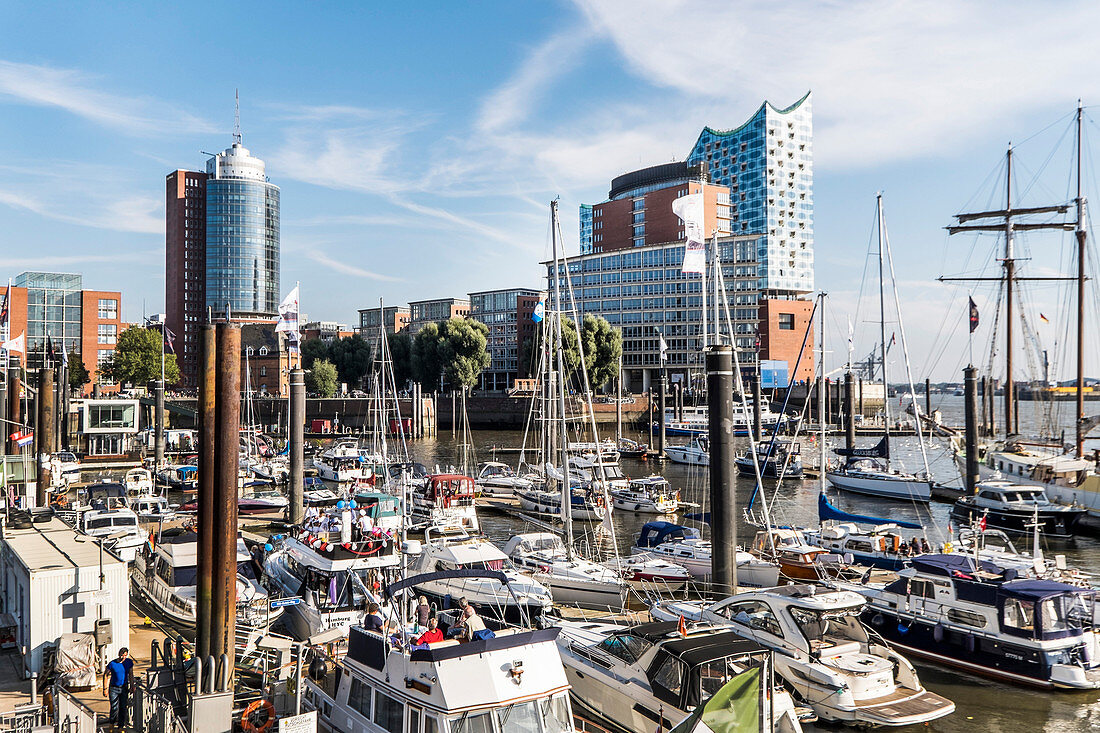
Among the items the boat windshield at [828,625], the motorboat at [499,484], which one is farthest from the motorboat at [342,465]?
the boat windshield at [828,625]

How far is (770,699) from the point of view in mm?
11594

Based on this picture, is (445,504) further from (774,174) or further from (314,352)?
(774,174)

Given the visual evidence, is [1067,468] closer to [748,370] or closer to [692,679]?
[692,679]

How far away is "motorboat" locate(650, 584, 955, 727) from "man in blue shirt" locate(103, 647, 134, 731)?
38.0ft

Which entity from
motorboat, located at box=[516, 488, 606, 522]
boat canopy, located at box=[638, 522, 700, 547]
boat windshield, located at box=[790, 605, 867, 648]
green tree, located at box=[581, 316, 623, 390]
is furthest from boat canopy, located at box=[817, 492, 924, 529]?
green tree, located at box=[581, 316, 623, 390]

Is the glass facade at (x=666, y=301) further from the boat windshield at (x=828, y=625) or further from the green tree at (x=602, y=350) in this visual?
the boat windshield at (x=828, y=625)

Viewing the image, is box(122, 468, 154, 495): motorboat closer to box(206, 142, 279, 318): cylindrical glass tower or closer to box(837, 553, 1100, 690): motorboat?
box(837, 553, 1100, 690): motorboat

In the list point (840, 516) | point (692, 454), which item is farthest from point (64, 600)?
point (692, 454)

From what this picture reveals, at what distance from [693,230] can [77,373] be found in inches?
4688

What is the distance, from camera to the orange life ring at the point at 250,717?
14.2 m

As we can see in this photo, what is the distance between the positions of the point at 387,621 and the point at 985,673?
47.9 feet

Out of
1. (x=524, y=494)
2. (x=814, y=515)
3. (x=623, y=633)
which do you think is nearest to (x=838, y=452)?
(x=814, y=515)

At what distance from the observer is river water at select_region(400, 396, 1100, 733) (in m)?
18.9

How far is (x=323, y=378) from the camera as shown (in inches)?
5074
